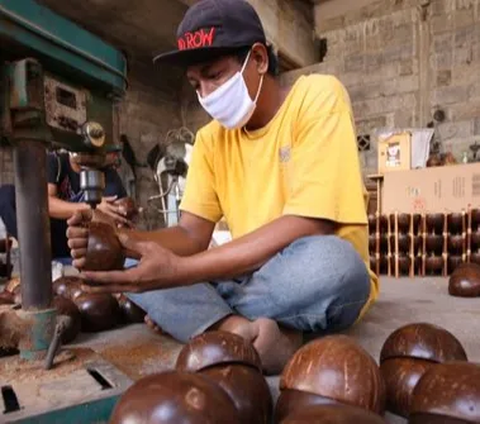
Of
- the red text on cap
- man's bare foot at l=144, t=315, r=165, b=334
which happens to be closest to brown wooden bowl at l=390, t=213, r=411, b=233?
man's bare foot at l=144, t=315, r=165, b=334

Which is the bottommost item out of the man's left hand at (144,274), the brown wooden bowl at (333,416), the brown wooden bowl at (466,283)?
the brown wooden bowl at (466,283)

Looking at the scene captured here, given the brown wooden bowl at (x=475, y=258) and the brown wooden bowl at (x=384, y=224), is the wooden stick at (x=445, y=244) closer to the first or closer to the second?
the brown wooden bowl at (x=475, y=258)

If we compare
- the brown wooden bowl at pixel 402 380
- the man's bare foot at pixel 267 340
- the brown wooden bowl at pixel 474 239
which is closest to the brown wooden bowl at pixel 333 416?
the brown wooden bowl at pixel 402 380

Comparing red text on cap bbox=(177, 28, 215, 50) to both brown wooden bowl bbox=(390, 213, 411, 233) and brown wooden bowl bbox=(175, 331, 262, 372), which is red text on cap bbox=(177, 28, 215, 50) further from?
brown wooden bowl bbox=(390, 213, 411, 233)

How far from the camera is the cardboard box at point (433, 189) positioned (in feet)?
14.8

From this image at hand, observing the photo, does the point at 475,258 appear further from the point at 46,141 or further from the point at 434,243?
the point at 46,141

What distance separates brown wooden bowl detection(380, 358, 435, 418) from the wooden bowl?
3.35m

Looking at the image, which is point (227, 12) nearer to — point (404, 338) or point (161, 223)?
point (404, 338)

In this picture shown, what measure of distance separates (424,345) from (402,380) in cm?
11

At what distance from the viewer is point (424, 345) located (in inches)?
44.0

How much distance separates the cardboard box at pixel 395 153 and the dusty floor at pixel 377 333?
2.58 meters

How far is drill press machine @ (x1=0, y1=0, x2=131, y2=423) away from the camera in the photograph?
103 centimetres

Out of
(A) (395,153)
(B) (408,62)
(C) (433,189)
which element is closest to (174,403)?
(C) (433,189)

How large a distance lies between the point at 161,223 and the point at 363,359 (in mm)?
7058
